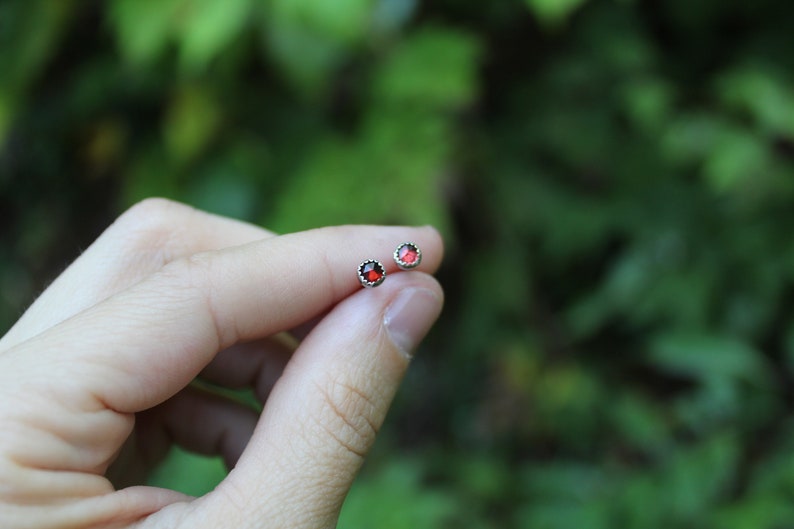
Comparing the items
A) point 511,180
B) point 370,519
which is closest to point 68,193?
point 511,180

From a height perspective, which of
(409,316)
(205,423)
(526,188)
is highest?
(526,188)

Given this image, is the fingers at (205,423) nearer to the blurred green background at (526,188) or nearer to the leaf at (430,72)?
the blurred green background at (526,188)

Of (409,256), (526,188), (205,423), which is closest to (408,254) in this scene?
(409,256)

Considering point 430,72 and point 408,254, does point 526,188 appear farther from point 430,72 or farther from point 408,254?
point 408,254

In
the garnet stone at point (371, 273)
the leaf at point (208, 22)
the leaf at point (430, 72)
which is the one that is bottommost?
the garnet stone at point (371, 273)

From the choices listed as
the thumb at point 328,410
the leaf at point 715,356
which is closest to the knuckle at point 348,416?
the thumb at point 328,410

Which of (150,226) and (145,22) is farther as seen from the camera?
(145,22)

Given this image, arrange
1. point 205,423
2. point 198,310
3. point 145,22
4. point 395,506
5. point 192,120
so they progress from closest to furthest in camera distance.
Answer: point 198,310, point 205,423, point 395,506, point 145,22, point 192,120
